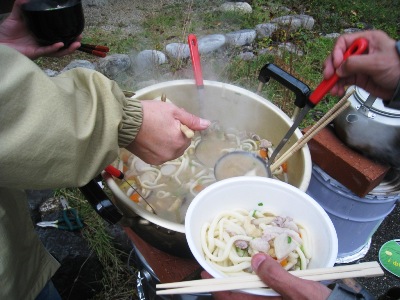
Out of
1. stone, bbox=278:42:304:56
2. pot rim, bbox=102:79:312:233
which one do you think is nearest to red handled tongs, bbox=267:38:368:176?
pot rim, bbox=102:79:312:233

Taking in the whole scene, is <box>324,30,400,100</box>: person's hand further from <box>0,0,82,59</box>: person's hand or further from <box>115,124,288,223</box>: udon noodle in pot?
<box>0,0,82,59</box>: person's hand

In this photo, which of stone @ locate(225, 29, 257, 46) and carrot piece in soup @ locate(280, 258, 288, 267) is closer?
carrot piece in soup @ locate(280, 258, 288, 267)

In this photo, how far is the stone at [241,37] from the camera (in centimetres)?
630

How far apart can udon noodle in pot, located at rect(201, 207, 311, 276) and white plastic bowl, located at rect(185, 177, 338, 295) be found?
42 mm

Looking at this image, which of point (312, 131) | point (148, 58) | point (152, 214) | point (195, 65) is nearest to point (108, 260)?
point (152, 214)

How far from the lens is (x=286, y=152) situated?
2482 mm

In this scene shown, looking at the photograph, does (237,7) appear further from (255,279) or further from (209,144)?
(255,279)

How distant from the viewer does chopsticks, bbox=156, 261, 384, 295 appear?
1438mm

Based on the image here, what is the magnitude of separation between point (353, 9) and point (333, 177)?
21.5 feet

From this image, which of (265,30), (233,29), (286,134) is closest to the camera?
(286,134)

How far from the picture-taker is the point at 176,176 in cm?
296

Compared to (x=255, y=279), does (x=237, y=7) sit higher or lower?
lower

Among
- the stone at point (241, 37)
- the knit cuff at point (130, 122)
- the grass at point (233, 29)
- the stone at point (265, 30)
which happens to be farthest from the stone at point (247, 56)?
the knit cuff at point (130, 122)

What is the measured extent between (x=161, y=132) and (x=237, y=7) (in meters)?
6.51
